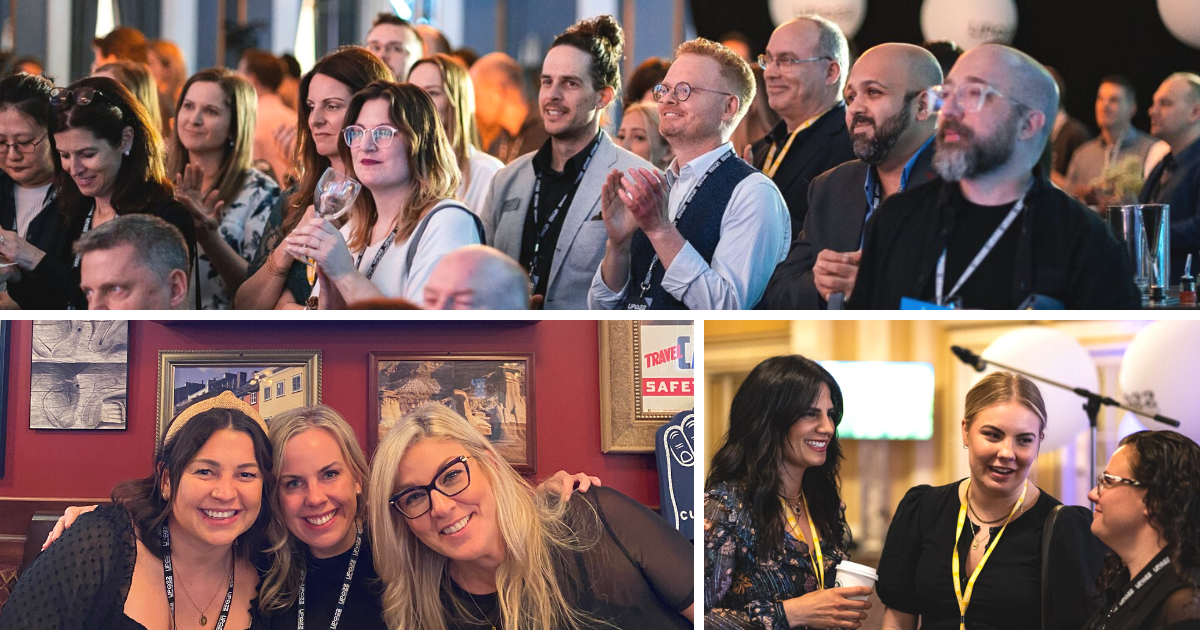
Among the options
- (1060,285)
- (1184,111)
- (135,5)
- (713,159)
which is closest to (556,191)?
(713,159)

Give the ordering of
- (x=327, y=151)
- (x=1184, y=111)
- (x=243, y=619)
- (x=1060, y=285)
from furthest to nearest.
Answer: (x=1184, y=111) < (x=327, y=151) < (x=1060, y=285) < (x=243, y=619)

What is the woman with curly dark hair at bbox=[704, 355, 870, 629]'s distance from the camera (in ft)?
6.14

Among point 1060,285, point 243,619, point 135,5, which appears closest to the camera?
point 243,619

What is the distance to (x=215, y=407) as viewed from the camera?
6.20 feet

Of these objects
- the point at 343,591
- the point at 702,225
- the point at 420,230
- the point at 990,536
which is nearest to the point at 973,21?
the point at 702,225

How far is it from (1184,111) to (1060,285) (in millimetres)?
2790

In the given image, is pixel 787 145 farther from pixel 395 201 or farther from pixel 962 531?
pixel 962 531

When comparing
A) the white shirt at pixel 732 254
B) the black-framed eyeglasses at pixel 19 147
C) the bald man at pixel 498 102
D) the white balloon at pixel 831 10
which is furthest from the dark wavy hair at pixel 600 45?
the white balloon at pixel 831 10

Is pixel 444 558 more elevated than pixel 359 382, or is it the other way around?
pixel 359 382

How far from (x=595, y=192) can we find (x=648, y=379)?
3.85ft

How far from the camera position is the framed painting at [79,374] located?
1910 millimetres

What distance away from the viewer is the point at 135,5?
20.8ft

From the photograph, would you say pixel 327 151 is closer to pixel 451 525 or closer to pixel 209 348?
pixel 209 348

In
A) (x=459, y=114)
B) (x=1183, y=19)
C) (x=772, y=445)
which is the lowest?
(x=772, y=445)
